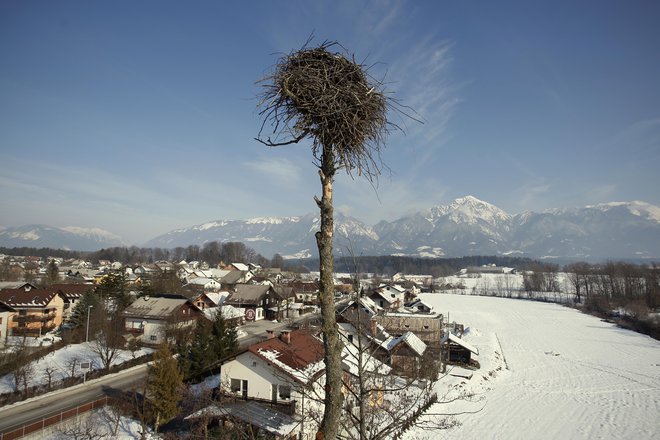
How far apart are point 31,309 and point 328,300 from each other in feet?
144

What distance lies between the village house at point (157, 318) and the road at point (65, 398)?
21.1 ft

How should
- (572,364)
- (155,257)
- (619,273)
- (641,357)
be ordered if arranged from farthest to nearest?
(155,257) → (619,273) → (641,357) → (572,364)

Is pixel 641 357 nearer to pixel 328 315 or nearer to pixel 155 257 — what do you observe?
pixel 328 315

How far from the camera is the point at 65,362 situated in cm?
2698

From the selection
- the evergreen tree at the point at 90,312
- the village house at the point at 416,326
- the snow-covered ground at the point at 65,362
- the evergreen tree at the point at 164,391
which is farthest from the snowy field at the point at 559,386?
the evergreen tree at the point at 90,312

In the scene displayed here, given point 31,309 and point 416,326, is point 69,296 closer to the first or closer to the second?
point 31,309

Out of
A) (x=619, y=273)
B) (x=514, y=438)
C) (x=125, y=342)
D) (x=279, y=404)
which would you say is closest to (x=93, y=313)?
(x=125, y=342)

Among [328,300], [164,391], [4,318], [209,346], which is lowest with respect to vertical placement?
[164,391]

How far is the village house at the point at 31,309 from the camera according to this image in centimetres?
3594

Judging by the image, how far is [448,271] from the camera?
643 feet

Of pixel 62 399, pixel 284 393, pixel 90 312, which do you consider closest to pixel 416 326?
pixel 284 393

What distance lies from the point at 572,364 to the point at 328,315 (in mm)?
40840

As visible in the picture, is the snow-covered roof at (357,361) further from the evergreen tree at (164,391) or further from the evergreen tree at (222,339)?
the evergreen tree at (222,339)

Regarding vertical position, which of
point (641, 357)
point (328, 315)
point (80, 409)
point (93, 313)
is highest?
point (328, 315)
